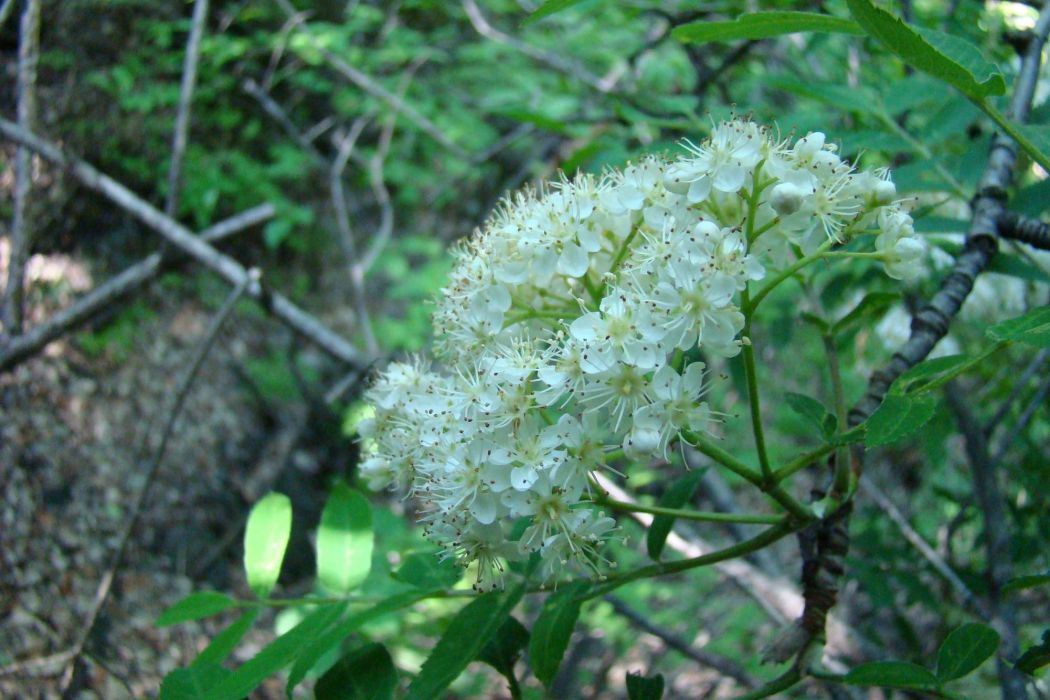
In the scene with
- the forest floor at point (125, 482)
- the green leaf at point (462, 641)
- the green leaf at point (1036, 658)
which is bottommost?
the forest floor at point (125, 482)

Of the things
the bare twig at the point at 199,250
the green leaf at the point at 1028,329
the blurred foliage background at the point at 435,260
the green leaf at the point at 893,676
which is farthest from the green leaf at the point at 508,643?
the bare twig at the point at 199,250

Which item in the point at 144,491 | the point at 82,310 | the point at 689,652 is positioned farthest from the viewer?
the point at 82,310

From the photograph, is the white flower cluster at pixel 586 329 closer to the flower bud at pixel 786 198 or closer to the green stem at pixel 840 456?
the flower bud at pixel 786 198

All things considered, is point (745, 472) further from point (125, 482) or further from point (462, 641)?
point (125, 482)

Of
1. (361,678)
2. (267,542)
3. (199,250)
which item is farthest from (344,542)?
(199,250)

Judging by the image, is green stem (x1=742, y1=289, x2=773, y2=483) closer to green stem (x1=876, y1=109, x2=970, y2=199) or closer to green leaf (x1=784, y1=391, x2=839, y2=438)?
green leaf (x1=784, y1=391, x2=839, y2=438)

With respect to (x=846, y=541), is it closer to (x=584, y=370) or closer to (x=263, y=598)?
(x=584, y=370)
